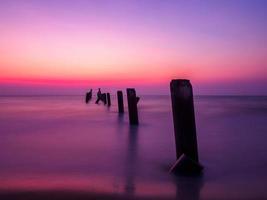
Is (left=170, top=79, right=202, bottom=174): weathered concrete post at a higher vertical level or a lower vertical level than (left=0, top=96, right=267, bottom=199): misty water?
higher

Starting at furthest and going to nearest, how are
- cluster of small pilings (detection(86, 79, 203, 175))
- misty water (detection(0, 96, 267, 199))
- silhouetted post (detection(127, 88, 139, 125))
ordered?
silhouetted post (detection(127, 88, 139, 125)) < cluster of small pilings (detection(86, 79, 203, 175)) < misty water (detection(0, 96, 267, 199))

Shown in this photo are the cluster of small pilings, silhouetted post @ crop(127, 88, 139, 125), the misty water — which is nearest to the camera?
the misty water

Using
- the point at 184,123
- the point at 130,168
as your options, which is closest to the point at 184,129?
the point at 184,123

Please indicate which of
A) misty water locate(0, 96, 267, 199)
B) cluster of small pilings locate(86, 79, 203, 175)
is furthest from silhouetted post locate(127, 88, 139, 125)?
cluster of small pilings locate(86, 79, 203, 175)

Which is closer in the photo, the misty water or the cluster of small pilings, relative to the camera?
the misty water

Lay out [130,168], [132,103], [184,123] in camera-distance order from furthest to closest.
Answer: [132,103], [130,168], [184,123]

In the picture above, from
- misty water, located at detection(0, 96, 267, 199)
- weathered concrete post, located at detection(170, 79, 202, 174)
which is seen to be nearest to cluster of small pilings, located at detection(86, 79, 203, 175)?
weathered concrete post, located at detection(170, 79, 202, 174)

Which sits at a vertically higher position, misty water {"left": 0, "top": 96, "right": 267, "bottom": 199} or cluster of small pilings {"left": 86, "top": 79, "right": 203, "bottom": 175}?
cluster of small pilings {"left": 86, "top": 79, "right": 203, "bottom": 175}

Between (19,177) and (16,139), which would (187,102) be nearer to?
(19,177)

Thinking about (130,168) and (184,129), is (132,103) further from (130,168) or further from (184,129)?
(184,129)

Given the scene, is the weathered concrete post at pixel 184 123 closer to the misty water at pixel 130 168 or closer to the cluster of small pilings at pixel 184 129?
the cluster of small pilings at pixel 184 129

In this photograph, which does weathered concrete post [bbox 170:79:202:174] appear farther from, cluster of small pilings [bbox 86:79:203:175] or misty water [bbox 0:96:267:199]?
misty water [bbox 0:96:267:199]

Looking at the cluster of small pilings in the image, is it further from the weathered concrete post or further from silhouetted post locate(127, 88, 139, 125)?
silhouetted post locate(127, 88, 139, 125)

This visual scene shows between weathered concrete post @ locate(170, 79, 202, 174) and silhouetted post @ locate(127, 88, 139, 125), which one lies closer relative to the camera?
weathered concrete post @ locate(170, 79, 202, 174)
